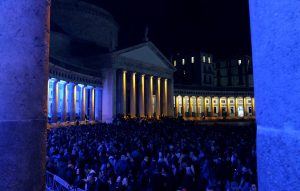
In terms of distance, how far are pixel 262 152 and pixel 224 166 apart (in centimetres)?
1126

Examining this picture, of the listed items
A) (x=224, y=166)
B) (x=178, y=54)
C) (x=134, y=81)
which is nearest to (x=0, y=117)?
(x=224, y=166)

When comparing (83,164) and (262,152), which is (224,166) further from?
(262,152)

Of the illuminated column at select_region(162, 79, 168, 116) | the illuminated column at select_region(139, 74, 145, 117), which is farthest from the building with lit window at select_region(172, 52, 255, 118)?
the illuminated column at select_region(139, 74, 145, 117)

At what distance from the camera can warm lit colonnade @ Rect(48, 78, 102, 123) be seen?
43.2 metres

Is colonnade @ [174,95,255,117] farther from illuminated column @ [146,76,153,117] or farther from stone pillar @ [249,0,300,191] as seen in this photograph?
stone pillar @ [249,0,300,191]

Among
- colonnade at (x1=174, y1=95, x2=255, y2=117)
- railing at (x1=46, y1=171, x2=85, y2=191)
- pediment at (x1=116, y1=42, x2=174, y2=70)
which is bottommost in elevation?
railing at (x1=46, y1=171, x2=85, y2=191)

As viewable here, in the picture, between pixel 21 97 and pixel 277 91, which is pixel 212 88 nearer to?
pixel 21 97

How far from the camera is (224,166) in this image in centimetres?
1266

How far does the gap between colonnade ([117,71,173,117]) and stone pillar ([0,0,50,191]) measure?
5742 cm

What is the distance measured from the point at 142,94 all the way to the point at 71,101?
67.6ft

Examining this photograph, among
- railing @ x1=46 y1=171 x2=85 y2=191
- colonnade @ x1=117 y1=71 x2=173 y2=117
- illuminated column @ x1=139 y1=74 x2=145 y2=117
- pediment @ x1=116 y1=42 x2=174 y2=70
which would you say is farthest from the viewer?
illuminated column @ x1=139 y1=74 x2=145 y2=117

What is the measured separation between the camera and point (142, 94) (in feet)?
223

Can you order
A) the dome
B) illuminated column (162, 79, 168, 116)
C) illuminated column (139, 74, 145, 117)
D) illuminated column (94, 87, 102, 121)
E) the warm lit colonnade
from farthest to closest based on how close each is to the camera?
illuminated column (162, 79, 168, 116), illuminated column (139, 74, 145, 117), the dome, illuminated column (94, 87, 102, 121), the warm lit colonnade

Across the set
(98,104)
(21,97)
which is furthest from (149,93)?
(21,97)
